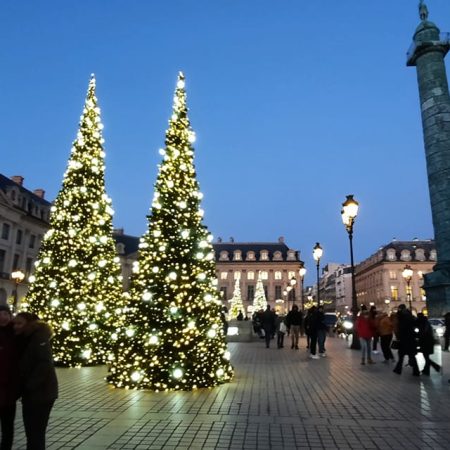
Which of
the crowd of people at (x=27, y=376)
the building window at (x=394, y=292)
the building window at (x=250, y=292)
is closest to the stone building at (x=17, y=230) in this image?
the building window at (x=250, y=292)

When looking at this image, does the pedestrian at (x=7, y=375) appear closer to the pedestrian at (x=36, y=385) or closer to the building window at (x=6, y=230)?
the pedestrian at (x=36, y=385)

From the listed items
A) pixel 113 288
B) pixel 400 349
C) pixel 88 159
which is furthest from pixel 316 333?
pixel 88 159

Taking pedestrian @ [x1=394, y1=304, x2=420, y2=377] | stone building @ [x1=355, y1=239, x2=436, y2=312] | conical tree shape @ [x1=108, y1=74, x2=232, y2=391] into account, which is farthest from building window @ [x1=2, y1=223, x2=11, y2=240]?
stone building @ [x1=355, y1=239, x2=436, y2=312]

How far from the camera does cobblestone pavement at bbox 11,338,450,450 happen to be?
6586mm

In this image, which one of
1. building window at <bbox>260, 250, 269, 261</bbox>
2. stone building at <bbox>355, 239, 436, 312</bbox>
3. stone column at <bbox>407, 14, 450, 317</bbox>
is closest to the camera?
stone column at <bbox>407, 14, 450, 317</bbox>

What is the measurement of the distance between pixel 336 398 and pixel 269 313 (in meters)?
15.1

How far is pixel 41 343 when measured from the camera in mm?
5004

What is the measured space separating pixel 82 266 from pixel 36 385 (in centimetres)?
1200

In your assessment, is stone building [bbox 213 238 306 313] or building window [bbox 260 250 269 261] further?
building window [bbox 260 250 269 261]

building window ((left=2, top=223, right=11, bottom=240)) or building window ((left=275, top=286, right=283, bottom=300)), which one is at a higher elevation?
building window ((left=2, top=223, right=11, bottom=240))

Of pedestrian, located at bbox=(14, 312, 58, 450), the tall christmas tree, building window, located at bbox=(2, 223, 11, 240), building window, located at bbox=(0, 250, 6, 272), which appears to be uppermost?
building window, located at bbox=(2, 223, 11, 240)

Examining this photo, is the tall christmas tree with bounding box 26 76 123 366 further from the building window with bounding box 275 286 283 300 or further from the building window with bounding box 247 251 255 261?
the building window with bounding box 275 286 283 300

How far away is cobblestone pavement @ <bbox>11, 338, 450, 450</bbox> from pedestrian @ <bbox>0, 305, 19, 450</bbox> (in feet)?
4.51

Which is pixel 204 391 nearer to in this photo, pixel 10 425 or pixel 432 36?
pixel 10 425
